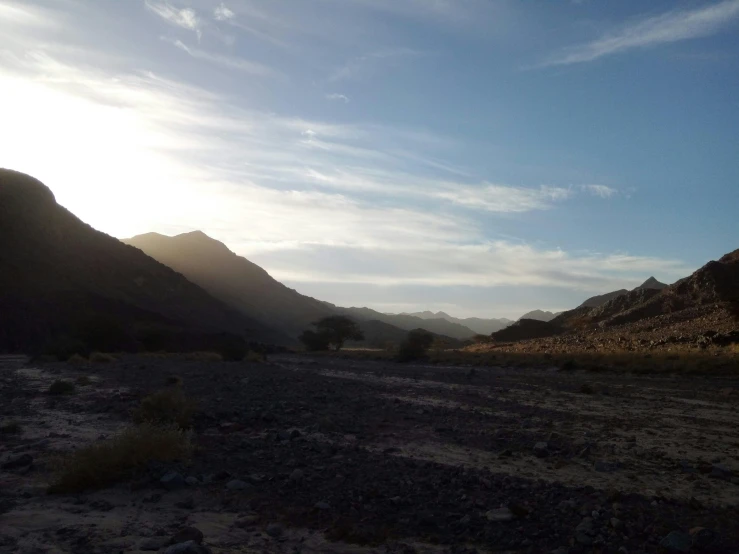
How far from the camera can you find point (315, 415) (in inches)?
586

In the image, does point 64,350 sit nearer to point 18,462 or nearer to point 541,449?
point 18,462

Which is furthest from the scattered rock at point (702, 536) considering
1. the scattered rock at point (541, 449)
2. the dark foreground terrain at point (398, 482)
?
the scattered rock at point (541, 449)

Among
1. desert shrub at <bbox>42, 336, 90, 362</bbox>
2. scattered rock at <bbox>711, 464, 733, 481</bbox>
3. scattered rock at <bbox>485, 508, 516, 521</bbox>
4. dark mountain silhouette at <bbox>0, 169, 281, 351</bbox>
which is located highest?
dark mountain silhouette at <bbox>0, 169, 281, 351</bbox>

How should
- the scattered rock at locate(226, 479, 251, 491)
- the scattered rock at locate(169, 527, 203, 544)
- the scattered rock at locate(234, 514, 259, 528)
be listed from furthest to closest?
the scattered rock at locate(226, 479, 251, 491), the scattered rock at locate(234, 514, 259, 528), the scattered rock at locate(169, 527, 203, 544)

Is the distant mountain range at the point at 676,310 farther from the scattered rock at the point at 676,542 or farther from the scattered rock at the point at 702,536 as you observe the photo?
the scattered rock at the point at 676,542

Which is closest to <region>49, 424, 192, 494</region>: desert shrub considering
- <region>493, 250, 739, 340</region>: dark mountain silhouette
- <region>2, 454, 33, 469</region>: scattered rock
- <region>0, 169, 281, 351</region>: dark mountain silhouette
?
<region>2, 454, 33, 469</region>: scattered rock

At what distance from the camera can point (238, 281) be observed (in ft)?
518

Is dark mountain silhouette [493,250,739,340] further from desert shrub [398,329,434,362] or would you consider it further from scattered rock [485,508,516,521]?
scattered rock [485,508,516,521]

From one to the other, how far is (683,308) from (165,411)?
57067mm

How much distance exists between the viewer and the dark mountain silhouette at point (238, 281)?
139 meters

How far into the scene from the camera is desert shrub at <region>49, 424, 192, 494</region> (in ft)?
28.0

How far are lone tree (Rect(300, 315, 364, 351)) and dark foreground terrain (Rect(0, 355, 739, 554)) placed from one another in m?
63.5

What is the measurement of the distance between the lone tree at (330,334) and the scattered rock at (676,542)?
7423cm

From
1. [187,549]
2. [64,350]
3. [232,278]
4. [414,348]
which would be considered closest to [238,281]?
[232,278]
